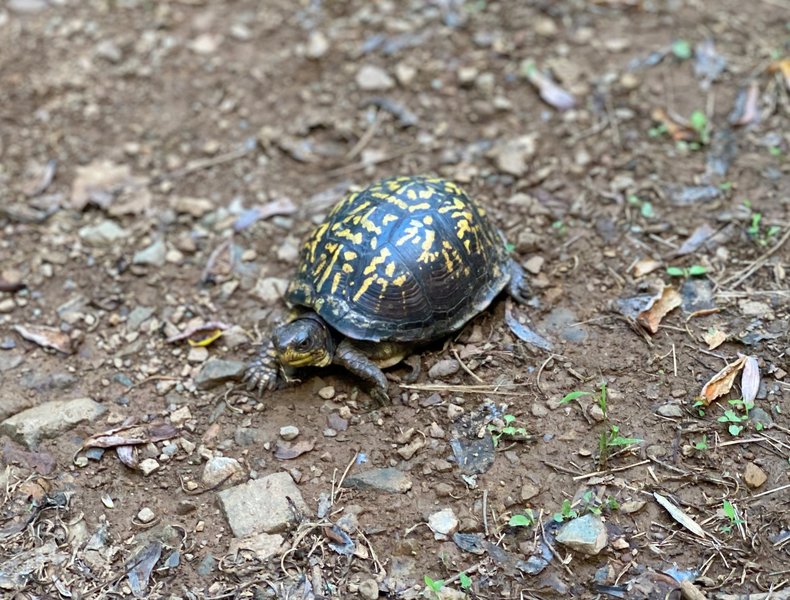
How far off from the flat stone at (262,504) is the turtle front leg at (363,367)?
604 millimetres

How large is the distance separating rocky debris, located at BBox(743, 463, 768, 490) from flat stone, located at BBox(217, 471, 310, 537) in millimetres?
1899

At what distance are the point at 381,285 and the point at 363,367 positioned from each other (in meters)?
0.42

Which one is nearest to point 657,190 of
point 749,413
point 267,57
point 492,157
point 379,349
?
point 492,157

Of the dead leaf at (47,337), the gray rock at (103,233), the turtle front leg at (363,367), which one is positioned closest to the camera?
the turtle front leg at (363,367)

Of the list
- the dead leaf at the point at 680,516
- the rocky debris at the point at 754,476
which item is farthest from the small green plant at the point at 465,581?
the rocky debris at the point at 754,476

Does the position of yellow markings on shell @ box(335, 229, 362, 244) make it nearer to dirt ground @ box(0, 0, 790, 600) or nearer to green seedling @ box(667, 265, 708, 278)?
dirt ground @ box(0, 0, 790, 600)

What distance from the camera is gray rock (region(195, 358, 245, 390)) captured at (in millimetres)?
3918

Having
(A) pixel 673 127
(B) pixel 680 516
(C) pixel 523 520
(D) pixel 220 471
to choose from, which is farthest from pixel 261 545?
(A) pixel 673 127

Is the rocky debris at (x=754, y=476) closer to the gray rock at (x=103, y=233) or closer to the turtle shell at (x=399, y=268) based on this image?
the turtle shell at (x=399, y=268)

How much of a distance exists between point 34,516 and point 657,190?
3880 mm

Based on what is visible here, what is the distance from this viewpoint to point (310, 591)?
9.90ft

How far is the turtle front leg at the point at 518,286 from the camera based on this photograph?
4121 mm

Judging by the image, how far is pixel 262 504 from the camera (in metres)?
3.31

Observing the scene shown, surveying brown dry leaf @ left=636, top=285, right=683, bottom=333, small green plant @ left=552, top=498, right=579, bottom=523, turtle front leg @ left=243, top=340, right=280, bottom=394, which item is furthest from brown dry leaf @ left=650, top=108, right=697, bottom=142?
turtle front leg @ left=243, top=340, right=280, bottom=394
